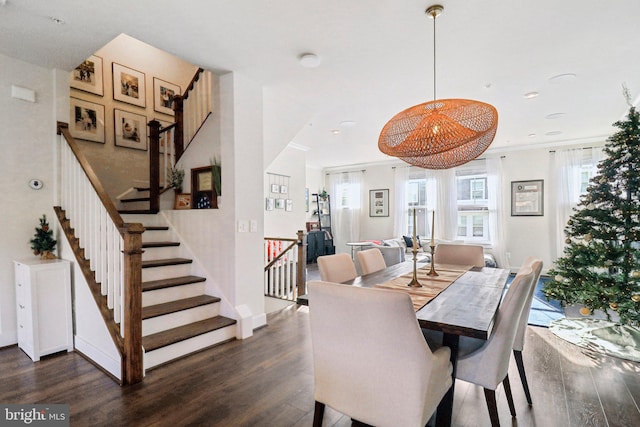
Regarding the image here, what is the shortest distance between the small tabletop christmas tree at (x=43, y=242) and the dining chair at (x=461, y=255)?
13.1 ft

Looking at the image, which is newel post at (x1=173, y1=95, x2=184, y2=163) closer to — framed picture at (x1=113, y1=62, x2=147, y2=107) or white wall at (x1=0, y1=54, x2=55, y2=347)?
framed picture at (x1=113, y1=62, x2=147, y2=107)

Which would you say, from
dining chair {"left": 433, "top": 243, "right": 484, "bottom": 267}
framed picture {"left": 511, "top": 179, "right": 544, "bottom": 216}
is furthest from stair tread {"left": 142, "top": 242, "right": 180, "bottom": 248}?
framed picture {"left": 511, "top": 179, "right": 544, "bottom": 216}

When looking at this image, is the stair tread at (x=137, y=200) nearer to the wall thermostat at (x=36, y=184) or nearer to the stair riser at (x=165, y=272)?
the wall thermostat at (x=36, y=184)

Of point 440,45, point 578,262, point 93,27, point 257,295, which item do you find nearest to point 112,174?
point 93,27

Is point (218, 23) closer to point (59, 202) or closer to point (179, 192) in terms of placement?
point (179, 192)

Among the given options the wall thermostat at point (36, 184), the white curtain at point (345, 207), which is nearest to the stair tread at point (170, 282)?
the wall thermostat at point (36, 184)

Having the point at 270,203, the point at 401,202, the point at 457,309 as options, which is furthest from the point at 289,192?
the point at 457,309

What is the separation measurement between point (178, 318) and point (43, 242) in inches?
58.4

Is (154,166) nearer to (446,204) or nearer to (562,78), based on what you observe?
(562,78)

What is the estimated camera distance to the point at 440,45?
8.53ft

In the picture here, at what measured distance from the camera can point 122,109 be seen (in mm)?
4270

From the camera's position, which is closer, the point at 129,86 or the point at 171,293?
the point at 171,293

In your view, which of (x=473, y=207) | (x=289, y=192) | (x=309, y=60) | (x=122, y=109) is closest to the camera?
(x=309, y=60)

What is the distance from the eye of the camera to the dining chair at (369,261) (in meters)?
2.84
